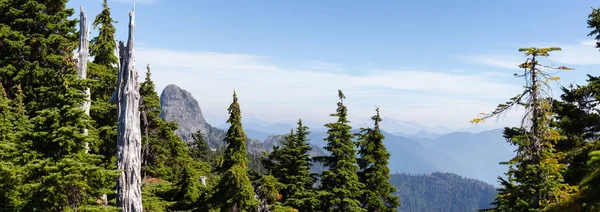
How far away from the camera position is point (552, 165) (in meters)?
11.2

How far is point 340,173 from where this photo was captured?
93.6 feet

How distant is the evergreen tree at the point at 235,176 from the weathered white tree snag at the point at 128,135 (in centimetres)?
606

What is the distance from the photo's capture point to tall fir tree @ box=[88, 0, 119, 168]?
68.2 feet

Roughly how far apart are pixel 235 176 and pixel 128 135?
674 centimetres

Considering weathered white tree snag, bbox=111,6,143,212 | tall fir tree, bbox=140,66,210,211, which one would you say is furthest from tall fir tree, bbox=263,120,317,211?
weathered white tree snag, bbox=111,6,143,212

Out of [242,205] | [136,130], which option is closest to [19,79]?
[136,130]

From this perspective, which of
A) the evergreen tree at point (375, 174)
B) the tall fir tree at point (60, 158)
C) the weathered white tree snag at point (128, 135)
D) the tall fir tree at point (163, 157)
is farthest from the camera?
the evergreen tree at point (375, 174)

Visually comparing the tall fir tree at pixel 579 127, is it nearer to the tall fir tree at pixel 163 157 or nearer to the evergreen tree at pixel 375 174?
the evergreen tree at pixel 375 174

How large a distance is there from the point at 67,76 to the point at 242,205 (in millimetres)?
11190

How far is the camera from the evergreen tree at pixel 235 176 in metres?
19.4

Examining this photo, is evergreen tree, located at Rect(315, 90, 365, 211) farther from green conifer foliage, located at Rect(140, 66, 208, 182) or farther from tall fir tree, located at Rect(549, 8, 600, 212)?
tall fir tree, located at Rect(549, 8, 600, 212)

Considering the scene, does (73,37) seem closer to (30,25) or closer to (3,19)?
(30,25)

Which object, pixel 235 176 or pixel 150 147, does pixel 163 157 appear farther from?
pixel 235 176

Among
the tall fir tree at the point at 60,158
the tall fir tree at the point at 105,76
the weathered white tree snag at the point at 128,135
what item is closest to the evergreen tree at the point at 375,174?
the tall fir tree at the point at 105,76
